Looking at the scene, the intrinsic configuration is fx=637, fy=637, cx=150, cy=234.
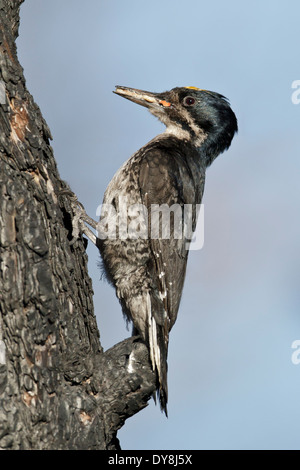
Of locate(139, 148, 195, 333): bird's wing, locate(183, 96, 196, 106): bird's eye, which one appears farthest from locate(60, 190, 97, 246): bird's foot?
locate(183, 96, 196, 106): bird's eye

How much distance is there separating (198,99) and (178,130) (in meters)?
0.35

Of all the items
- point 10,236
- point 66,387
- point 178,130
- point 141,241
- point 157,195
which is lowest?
point 66,387

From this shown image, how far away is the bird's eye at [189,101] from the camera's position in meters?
5.90

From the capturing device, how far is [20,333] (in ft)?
10.6

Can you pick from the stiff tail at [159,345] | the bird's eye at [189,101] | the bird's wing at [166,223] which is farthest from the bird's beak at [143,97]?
the stiff tail at [159,345]

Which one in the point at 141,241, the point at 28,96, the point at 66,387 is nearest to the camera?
the point at 66,387

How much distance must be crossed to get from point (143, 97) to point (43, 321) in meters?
3.05

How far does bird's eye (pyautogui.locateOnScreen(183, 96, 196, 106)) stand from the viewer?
590cm

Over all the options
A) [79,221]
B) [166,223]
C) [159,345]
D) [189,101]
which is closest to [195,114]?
[189,101]

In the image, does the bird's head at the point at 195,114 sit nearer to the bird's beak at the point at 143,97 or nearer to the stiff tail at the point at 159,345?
the bird's beak at the point at 143,97

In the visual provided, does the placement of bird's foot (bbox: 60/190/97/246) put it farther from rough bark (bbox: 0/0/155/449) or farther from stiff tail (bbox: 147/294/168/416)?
stiff tail (bbox: 147/294/168/416)

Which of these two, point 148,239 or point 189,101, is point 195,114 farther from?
point 148,239
